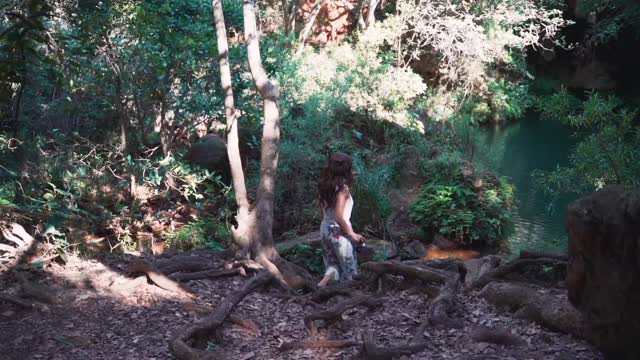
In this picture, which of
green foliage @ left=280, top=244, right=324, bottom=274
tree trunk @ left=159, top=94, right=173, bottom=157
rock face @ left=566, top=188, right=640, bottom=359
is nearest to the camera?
rock face @ left=566, top=188, right=640, bottom=359

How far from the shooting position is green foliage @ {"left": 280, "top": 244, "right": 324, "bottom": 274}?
27.7 ft

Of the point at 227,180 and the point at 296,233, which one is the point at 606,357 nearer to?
the point at 296,233

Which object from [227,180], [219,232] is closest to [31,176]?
[219,232]

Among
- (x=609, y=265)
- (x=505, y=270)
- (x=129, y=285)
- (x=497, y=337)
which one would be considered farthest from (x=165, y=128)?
(x=609, y=265)

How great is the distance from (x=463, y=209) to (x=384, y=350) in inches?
324

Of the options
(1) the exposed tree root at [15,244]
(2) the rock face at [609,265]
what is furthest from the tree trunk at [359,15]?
(2) the rock face at [609,265]

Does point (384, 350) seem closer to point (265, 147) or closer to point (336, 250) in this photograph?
point (336, 250)

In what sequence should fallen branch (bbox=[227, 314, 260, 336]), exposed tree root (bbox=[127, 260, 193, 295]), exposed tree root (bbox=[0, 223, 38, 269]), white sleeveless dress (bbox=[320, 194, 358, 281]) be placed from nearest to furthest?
fallen branch (bbox=[227, 314, 260, 336]), exposed tree root (bbox=[127, 260, 193, 295]), exposed tree root (bbox=[0, 223, 38, 269]), white sleeveless dress (bbox=[320, 194, 358, 281])

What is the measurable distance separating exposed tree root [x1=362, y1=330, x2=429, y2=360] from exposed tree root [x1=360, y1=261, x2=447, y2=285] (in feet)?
4.48

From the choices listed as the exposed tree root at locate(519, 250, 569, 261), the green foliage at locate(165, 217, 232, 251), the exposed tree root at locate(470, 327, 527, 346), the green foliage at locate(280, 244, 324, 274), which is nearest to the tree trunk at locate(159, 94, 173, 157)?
the green foliage at locate(165, 217, 232, 251)

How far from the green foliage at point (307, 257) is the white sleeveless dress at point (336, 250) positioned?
1.73 meters

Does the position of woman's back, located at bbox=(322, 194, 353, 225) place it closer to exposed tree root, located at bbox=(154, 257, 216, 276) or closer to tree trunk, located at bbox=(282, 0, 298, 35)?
exposed tree root, located at bbox=(154, 257, 216, 276)

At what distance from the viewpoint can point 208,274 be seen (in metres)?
6.37

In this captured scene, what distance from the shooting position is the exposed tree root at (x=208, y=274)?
6.17 m
